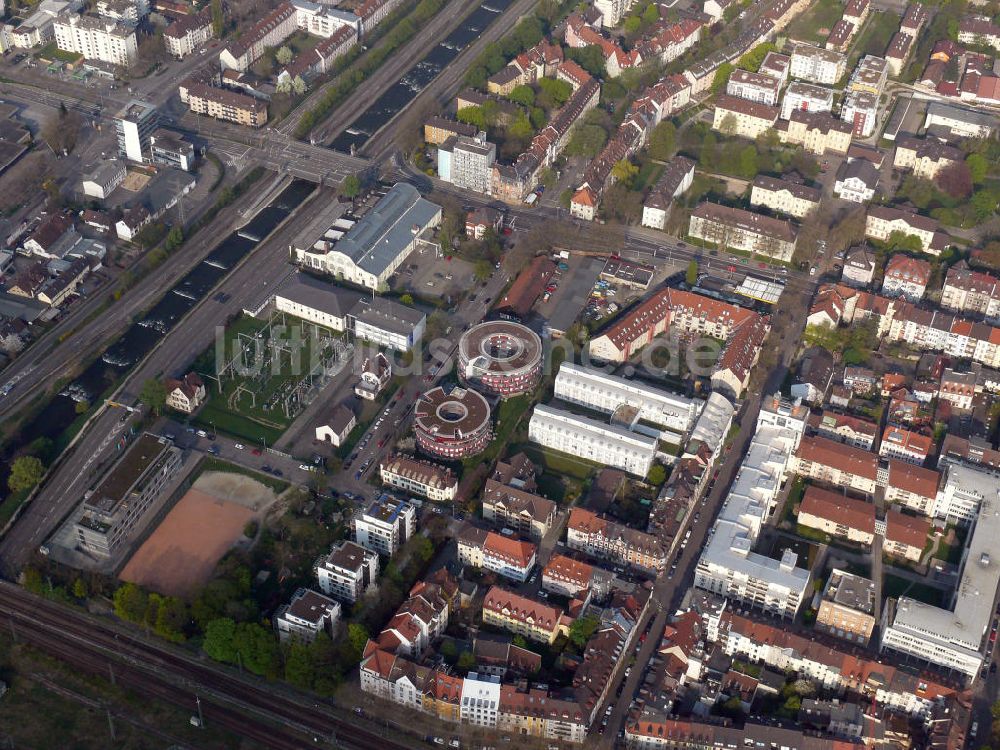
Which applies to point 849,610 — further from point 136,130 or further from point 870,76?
point 136,130

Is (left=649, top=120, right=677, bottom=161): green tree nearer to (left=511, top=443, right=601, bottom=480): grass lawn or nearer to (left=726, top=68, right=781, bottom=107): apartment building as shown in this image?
(left=726, top=68, right=781, bottom=107): apartment building

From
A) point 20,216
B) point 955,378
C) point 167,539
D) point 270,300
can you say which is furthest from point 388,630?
point 20,216

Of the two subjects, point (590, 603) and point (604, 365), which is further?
point (604, 365)

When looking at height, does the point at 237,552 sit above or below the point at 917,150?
below

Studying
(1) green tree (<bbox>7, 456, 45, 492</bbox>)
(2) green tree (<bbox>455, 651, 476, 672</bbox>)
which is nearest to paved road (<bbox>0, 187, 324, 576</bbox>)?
(1) green tree (<bbox>7, 456, 45, 492</bbox>)

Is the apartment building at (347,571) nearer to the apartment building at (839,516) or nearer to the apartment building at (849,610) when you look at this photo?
the apartment building at (849,610)

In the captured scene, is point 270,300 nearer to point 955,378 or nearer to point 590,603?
point 590,603
